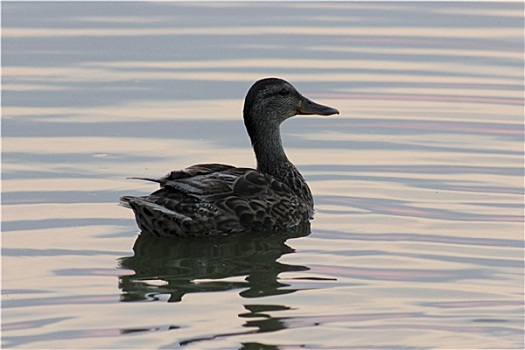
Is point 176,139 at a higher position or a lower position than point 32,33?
lower

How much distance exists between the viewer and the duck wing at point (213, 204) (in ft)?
36.9

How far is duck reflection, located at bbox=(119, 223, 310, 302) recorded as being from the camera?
32.3ft

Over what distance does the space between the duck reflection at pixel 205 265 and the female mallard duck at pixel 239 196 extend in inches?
4.1

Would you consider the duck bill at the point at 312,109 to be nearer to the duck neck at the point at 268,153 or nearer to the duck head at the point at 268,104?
the duck head at the point at 268,104

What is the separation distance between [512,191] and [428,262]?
7.03ft

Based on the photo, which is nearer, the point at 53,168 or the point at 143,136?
the point at 53,168

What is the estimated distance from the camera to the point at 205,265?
10625 mm

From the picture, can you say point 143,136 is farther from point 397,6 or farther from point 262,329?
point 397,6

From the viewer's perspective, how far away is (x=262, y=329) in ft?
29.4

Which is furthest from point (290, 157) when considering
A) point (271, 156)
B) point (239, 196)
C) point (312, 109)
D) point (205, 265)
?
point (205, 265)

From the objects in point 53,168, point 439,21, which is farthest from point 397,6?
point 53,168

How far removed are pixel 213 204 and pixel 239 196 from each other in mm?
260

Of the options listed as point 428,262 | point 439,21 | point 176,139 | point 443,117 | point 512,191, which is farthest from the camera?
point 439,21

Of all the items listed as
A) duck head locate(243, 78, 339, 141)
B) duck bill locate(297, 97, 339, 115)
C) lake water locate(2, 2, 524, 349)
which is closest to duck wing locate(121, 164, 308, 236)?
lake water locate(2, 2, 524, 349)
